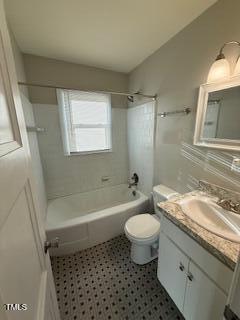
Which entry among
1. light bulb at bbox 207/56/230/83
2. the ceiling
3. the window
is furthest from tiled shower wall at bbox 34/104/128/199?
light bulb at bbox 207/56/230/83

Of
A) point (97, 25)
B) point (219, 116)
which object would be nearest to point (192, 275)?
point (219, 116)

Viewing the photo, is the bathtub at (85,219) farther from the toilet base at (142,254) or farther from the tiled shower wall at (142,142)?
the toilet base at (142,254)

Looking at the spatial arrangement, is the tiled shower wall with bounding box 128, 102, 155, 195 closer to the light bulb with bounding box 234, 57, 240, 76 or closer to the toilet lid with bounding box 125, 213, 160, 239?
the toilet lid with bounding box 125, 213, 160, 239

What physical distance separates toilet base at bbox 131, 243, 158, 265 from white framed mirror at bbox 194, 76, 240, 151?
1234 millimetres

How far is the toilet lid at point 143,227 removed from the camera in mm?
1487

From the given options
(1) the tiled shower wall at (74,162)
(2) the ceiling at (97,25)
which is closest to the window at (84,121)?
(1) the tiled shower wall at (74,162)

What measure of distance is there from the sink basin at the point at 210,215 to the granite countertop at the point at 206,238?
1.4 inches

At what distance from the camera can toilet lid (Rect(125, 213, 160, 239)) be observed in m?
1.49

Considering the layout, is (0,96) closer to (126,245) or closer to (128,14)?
(128,14)

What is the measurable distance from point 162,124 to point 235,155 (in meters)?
0.92

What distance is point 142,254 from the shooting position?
1.59 meters

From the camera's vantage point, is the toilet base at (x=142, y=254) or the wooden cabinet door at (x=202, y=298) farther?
the toilet base at (x=142, y=254)

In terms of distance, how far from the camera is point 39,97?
204 centimetres

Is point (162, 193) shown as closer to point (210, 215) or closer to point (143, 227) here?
point (143, 227)
